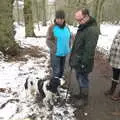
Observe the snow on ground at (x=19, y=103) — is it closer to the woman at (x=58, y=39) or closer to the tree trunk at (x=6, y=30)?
the woman at (x=58, y=39)

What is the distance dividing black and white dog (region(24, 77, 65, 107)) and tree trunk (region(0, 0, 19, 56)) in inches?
159

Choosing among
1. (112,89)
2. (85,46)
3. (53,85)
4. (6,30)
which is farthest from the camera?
(6,30)

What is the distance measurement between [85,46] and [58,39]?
0.94 m

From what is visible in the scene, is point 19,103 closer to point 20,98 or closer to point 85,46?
point 20,98

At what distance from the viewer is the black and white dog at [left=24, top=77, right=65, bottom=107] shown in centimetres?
638

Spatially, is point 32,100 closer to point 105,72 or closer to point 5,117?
point 5,117

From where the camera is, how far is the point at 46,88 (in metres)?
6.39

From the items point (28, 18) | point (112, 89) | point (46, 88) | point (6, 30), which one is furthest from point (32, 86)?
point (28, 18)

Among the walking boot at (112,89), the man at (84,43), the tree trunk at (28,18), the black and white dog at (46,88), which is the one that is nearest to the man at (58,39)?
the black and white dog at (46,88)

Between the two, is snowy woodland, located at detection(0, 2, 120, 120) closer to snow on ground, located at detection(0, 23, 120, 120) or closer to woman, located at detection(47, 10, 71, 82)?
snow on ground, located at detection(0, 23, 120, 120)

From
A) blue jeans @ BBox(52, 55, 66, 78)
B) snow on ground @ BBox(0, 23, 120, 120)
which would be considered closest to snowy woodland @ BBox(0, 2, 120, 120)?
snow on ground @ BBox(0, 23, 120, 120)

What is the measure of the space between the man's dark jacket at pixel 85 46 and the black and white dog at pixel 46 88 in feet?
1.93

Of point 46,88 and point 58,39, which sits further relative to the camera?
point 58,39

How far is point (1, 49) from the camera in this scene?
34.1 ft
